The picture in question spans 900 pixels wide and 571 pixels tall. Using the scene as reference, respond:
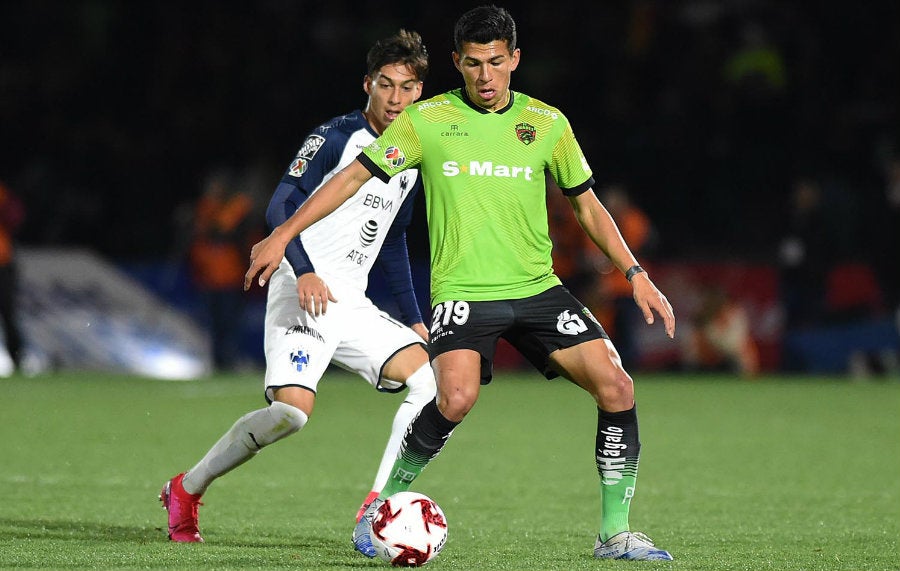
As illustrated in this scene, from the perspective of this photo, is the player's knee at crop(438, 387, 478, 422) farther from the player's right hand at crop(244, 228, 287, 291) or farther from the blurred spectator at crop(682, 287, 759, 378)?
the blurred spectator at crop(682, 287, 759, 378)

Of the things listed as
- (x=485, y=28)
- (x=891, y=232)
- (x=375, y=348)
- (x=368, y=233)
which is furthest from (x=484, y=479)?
(x=891, y=232)

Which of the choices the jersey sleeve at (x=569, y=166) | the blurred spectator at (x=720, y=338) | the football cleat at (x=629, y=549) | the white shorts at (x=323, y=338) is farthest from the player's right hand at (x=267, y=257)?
the blurred spectator at (x=720, y=338)

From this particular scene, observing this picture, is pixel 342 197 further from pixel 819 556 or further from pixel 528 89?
pixel 528 89

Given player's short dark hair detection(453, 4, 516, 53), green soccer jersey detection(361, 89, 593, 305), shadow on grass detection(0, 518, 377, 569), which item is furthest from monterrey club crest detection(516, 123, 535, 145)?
shadow on grass detection(0, 518, 377, 569)

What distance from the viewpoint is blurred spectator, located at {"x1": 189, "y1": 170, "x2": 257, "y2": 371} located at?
1677cm

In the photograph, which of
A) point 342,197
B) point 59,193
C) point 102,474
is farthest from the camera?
point 59,193

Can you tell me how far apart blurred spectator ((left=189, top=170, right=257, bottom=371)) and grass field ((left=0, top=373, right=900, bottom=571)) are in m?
1.63

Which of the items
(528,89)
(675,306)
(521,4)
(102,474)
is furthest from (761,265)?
(102,474)

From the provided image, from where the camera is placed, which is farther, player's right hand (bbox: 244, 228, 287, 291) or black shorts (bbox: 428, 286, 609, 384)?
black shorts (bbox: 428, 286, 609, 384)

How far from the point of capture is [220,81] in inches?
797

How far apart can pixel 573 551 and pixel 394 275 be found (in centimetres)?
175

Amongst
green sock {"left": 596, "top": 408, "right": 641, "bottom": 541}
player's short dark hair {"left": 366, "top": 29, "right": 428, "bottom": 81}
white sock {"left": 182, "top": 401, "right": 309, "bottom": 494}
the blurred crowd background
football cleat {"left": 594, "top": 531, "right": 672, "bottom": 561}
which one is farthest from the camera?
the blurred crowd background

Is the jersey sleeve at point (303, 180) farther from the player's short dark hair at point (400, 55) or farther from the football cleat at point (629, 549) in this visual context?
the football cleat at point (629, 549)

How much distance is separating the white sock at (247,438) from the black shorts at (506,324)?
0.83m
